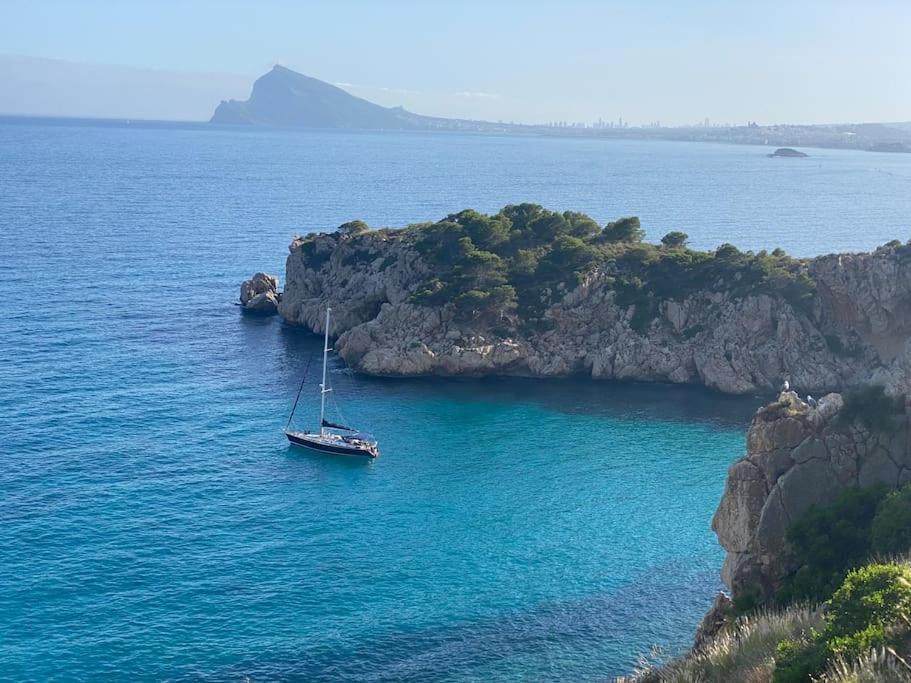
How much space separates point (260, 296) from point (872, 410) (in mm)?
66446

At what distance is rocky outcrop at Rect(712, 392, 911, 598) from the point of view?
31891mm

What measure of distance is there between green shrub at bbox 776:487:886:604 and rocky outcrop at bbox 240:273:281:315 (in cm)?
6633

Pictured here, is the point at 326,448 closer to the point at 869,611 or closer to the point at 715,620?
the point at 715,620

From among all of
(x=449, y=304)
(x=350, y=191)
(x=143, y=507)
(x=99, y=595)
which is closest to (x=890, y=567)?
(x=99, y=595)

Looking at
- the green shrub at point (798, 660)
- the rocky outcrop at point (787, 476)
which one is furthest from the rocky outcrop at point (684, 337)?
the green shrub at point (798, 660)

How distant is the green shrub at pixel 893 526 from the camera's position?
27734 mm

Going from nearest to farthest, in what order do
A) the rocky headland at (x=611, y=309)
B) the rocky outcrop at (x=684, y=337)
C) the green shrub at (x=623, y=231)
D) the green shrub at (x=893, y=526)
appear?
the green shrub at (x=893, y=526) → the rocky outcrop at (x=684, y=337) → the rocky headland at (x=611, y=309) → the green shrub at (x=623, y=231)

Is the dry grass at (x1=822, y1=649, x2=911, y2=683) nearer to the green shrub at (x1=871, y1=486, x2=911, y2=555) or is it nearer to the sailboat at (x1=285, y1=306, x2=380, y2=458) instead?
the green shrub at (x1=871, y1=486, x2=911, y2=555)

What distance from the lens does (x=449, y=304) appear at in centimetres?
7581

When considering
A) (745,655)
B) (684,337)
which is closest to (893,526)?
(745,655)

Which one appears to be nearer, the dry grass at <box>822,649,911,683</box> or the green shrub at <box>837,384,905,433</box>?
the dry grass at <box>822,649,911,683</box>

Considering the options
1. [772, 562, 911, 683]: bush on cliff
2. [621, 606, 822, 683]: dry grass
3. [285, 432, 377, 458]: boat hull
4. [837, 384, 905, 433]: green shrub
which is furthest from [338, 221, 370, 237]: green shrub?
[772, 562, 911, 683]: bush on cliff

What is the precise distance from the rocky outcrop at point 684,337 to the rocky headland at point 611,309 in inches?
4.1

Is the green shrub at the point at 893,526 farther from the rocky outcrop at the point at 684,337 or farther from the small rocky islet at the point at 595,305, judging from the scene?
the rocky outcrop at the point at 684,337
